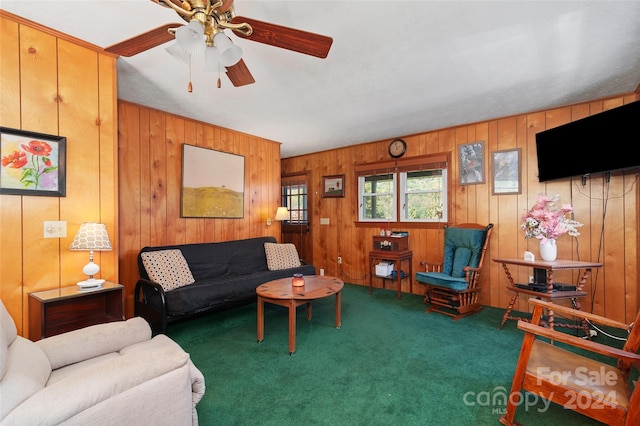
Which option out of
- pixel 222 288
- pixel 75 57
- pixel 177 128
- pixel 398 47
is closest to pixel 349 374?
pixel 222 288

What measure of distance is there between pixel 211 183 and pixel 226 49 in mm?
2656

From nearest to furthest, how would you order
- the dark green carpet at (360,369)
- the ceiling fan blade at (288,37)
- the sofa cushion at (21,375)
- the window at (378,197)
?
the sofa cushion at (21,375), the ceiling fan blade at (288,37), the dark green carpet at (360,369), the window at (378,197)

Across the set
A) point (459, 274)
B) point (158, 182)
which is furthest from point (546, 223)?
point (158, 182)

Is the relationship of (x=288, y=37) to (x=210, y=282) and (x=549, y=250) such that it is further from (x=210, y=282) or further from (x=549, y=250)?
(x=549, y=250)

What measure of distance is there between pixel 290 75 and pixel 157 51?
3.51 feet

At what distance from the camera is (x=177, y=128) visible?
361cm

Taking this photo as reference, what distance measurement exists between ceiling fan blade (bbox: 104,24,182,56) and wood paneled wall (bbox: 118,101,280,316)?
5.86 ft

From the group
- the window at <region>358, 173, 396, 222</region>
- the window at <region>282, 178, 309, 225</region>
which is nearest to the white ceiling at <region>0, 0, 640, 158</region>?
the window at <region>358, 173, 396, 222</region>

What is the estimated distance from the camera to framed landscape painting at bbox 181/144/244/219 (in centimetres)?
368

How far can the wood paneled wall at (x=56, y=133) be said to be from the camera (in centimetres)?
186

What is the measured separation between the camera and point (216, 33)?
1469mm

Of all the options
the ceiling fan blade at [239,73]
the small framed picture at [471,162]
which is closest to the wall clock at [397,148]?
the small framed picture at [471,162]

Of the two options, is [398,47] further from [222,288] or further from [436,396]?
[222,288]

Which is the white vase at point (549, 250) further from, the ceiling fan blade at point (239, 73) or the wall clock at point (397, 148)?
the ceiling fan blade at point (239, 73)
